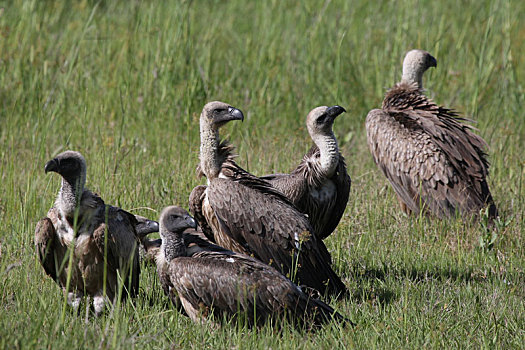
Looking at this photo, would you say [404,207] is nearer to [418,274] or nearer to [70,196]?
[418,274]

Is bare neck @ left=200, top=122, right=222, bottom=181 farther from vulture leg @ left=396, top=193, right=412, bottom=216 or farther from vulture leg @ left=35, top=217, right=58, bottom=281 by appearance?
vulture leg @ left=396, top=193, right=412, bottom=216

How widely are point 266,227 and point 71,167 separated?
60.4 inches

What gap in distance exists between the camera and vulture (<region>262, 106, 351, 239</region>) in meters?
6.16

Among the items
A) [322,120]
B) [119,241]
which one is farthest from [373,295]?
[119,241]

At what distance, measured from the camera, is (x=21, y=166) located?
778 centimetres

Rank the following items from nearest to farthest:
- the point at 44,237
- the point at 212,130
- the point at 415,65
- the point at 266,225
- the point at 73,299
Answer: the point at 44,237 → the point at 73,299 → the point at 266,225 → the point at 212,130 → the point at 415,65

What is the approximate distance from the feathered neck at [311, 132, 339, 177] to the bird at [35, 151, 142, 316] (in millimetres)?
1759

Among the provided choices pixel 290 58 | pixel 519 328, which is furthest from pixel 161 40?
pixel 519 328

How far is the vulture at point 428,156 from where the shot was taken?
23.6 ft

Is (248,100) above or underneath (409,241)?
above

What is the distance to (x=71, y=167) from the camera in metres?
4.96

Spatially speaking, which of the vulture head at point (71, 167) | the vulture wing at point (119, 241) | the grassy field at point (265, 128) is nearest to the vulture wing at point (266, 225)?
the grassy field at point (265, 128)

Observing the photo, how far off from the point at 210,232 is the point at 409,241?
181 cm

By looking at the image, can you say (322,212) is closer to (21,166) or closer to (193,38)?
(21,166)
